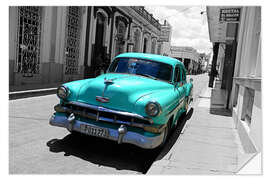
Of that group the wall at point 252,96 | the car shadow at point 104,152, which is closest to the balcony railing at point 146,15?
the wall at point 252,96

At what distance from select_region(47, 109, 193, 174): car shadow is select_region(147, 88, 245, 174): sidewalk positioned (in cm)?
23

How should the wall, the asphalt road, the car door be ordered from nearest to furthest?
the asphalt road < the wall < the car door

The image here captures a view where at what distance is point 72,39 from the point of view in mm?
13828

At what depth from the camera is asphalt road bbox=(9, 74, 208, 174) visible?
3139 mm

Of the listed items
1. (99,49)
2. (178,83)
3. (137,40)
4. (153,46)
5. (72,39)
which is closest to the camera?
(178,83)

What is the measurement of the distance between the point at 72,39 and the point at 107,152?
1136 cm

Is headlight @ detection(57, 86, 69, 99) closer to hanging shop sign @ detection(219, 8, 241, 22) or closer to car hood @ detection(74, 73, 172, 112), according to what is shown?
car hood @ detection(74, 73, 172, 112)

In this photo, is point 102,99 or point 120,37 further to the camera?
point 120,37

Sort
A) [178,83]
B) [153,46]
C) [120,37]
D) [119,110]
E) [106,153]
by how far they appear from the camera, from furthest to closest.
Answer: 1. [153,46]
2. [120,37]
3. [178,83]
4. [106,153]
5. [119,110]

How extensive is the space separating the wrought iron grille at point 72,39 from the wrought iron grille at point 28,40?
2458mm

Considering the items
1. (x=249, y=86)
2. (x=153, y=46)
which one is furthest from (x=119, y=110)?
(x=153, y=46)

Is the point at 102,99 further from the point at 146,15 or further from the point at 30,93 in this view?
the point at 146,15

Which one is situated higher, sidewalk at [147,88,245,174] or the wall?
the wall

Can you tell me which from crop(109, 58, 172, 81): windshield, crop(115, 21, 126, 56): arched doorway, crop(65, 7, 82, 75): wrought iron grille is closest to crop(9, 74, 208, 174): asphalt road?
crop(109, 58, 172, 81): windshield
